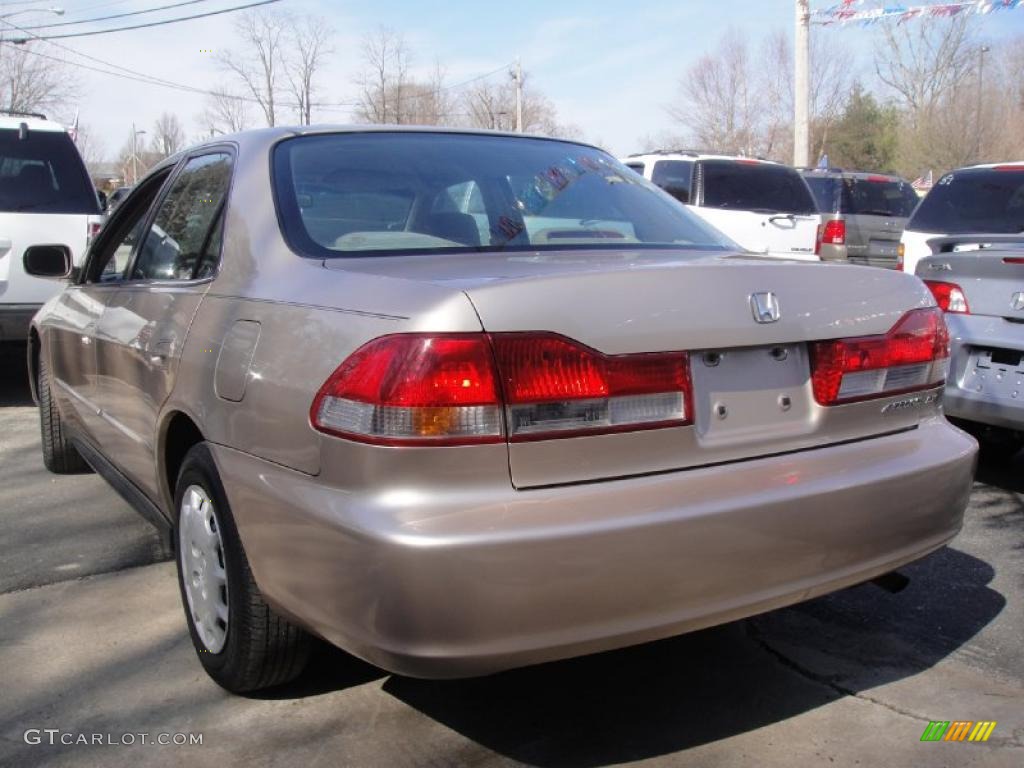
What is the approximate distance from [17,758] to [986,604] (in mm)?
3195

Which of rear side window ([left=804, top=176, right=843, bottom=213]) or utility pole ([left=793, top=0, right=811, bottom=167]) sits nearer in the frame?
rear side window ([left=804, top=176, right=843, bottom=213])

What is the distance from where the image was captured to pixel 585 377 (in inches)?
88.2

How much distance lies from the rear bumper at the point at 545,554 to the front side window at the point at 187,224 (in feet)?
3.37

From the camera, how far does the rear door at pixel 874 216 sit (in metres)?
13.9

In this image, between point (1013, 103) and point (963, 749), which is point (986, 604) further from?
point (1013, 103)

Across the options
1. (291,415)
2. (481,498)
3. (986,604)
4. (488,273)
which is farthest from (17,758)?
(986,604)

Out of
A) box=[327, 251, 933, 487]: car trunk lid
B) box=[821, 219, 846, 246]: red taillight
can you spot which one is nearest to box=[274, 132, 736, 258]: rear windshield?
box=[327, 251, 933, 487]: car trunk lid

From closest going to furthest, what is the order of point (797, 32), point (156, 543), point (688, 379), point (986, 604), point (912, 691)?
point (688, 379) < point (912, 691) < point (986, 604) < point (156, 543) < point (797, 32)

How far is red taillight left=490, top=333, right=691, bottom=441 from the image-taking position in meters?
2.20

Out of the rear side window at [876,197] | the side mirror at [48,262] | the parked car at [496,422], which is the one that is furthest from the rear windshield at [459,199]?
the rear side window at [876,197]

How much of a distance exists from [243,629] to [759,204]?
995 cm

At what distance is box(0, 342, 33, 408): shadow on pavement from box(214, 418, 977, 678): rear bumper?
6.21m

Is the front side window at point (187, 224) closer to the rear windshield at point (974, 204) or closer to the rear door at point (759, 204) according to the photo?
the rear windshield at point (974, 204)

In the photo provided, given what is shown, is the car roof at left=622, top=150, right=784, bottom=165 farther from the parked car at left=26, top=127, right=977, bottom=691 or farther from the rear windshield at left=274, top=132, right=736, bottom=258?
the parked car at left=26, top=127, right=977, bottom=691
